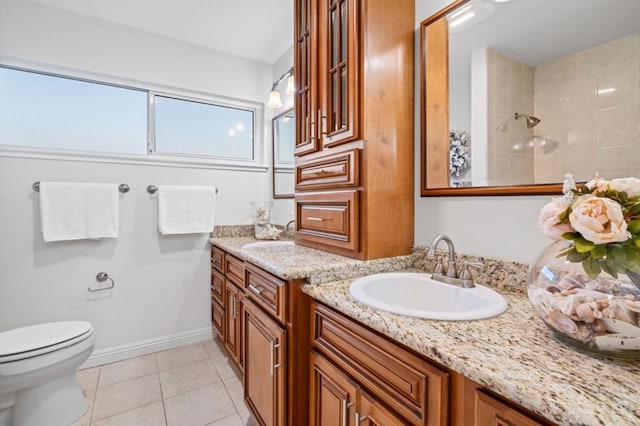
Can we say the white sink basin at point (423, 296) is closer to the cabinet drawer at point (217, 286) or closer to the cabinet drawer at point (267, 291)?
the cabinet drawer at point (267, 291)

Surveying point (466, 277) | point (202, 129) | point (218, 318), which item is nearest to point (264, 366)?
point (466, 277)

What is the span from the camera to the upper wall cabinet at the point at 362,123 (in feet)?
4.20

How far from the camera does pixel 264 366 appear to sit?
132 centimetres

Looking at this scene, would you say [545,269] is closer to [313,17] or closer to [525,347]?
[525,347]

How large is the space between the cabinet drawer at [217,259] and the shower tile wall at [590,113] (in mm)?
1965

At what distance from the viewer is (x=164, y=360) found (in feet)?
7.20

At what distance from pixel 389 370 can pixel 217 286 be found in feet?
6.11

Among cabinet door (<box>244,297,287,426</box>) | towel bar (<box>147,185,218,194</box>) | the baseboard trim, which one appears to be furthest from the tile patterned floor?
towel bar (<box>147,185,218,194</box>)

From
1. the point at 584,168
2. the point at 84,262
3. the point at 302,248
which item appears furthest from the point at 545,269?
the point at 84,262

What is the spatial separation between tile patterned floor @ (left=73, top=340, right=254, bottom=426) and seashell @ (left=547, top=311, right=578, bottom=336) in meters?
1.56

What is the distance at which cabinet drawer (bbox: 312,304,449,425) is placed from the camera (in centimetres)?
66

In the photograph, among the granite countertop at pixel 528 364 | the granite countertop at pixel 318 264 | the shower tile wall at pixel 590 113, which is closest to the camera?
the granite countertop at pixel 528 364

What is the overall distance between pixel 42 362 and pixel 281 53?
261 centimetres

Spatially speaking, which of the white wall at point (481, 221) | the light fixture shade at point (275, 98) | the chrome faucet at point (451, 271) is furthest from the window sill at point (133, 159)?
the chrome faucet at point (451, 271)
